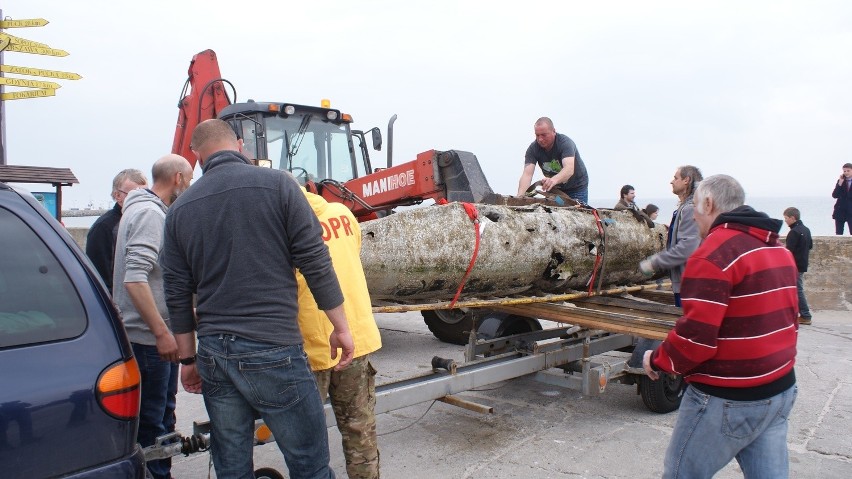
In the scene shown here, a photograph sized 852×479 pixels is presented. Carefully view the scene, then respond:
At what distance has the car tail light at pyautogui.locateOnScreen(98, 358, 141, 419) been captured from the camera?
6.64 feet

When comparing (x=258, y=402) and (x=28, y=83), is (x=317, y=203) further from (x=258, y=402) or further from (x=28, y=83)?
(x=28, y=83)

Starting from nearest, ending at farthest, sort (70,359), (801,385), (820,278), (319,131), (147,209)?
(70,359), (147,209), (801,385), (319,131), (820,278)

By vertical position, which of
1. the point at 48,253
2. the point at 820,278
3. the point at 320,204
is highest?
the point at 320,204

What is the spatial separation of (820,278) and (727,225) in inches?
357

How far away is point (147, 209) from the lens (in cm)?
321

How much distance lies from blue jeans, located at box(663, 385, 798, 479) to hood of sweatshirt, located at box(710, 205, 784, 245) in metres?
0.60

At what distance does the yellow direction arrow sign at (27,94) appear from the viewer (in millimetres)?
7574

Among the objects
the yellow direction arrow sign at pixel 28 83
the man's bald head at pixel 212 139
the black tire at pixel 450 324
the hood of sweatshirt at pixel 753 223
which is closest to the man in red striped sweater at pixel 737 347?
the hood of sweatshirt at pixel 753 223

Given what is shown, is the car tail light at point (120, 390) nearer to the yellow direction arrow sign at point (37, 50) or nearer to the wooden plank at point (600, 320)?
the wooden plank at point (600, 320)

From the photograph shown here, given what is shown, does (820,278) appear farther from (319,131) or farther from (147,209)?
(147,209)

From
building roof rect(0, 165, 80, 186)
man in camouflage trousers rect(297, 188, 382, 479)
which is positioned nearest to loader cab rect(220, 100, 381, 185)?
building roof rect(0, 165, 80, 186)

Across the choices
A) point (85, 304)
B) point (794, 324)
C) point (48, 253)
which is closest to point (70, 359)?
point (85, 304)

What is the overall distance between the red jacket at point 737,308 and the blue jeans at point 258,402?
1.38m

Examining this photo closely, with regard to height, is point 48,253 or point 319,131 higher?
point 319,131
